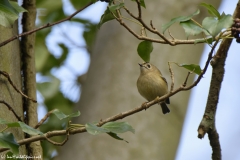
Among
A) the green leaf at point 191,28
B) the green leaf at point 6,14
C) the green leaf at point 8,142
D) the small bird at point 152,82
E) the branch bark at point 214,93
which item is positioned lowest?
the small bird at point 152,82

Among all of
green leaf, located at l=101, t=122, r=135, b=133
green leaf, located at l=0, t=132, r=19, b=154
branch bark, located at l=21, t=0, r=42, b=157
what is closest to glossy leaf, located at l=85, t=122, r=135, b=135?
green leaf, located at l=101, t=122, r=135, b=133

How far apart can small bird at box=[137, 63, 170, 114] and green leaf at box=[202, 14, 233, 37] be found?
82.8 inches

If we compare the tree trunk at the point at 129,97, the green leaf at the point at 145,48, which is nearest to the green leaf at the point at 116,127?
the green leaf at the point at 145,48

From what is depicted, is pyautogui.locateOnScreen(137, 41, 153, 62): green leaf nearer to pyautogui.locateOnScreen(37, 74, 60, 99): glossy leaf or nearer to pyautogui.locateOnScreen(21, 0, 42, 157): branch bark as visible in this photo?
pyautogui.locateOnScreen(21, 0, 42, 157): branch bark

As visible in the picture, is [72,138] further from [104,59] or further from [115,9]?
[115,9]

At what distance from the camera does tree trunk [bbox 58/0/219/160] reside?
10.4 ft

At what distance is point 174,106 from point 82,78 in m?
1.59

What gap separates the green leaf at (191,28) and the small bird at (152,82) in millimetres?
1965

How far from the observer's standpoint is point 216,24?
58.9 inches

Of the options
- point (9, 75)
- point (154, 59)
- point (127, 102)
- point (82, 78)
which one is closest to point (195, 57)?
point (154, 59)

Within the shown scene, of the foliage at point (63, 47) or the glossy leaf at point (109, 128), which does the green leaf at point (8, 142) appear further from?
the glossy leaf at point (109, 128)

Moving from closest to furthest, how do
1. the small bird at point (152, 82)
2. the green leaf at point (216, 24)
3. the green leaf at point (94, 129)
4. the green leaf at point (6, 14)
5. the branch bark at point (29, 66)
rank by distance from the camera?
the green leaf at point (216, 24), the green leaf at point (94, 129), the green leaf at point (6, 14), the branch bark at point (29, 66), the small bird at point (152, 82)

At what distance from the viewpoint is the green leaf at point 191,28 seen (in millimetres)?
1604

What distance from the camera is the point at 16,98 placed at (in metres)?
2.16
